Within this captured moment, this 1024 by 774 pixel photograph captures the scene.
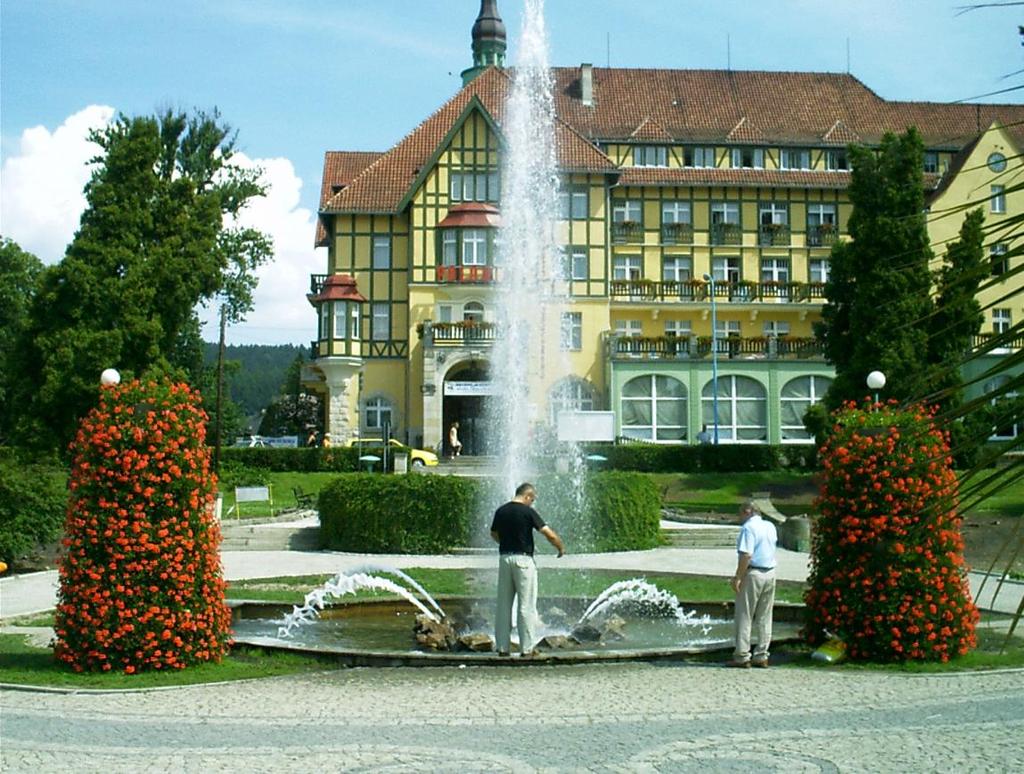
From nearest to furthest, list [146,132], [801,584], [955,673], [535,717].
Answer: [535,717] < [955,673] < [801,584] < [146,132]

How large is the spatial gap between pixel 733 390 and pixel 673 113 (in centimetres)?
1743

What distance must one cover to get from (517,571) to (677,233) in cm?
4938

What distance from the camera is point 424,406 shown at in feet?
176

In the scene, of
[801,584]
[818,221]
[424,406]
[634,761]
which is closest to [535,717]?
[634,761]

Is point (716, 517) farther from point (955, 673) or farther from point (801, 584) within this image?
point (955, 673)

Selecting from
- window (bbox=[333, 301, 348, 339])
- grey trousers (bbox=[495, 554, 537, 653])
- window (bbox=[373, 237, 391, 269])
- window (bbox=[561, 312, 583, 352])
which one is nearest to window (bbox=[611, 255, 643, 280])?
window (bbox=[561, 312, 583, 352])

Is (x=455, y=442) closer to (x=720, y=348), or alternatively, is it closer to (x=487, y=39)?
(x=720, y=348)

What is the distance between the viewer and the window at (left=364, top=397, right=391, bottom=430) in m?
56.2

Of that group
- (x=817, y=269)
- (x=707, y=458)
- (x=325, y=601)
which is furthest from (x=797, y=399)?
(x=325, y=601)

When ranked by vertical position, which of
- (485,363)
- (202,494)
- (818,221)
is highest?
(818,221)

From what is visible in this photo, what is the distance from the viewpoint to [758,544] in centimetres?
1170

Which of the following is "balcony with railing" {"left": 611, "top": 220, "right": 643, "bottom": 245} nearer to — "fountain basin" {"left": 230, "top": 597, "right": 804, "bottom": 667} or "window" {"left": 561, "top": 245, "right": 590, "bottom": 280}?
"window" {"left": 561, "top": 245, "right": 590, "bottom": 280}

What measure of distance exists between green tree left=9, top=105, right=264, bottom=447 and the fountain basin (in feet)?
85.9

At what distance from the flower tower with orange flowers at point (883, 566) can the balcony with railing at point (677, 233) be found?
1907 inches
